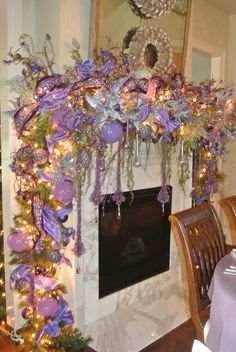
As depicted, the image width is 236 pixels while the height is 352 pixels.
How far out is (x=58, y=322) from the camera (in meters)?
2.09

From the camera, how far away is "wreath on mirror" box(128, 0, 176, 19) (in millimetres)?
2420

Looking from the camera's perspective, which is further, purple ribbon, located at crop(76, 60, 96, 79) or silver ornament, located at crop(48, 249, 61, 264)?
silver ornament, located at crop(48, 249, 61, 264)

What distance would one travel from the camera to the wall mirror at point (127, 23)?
219cm

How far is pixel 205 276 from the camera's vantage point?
1.84 m

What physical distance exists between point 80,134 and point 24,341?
141cm

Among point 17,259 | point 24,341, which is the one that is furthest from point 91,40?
point 24,341

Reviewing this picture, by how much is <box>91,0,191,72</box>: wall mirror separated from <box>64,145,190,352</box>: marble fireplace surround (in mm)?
872

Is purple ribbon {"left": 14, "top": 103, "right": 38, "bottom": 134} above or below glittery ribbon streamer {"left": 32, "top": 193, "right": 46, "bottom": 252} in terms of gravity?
above

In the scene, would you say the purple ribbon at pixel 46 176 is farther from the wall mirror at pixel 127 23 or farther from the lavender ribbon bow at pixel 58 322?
the wall mirror at pixel 127 23

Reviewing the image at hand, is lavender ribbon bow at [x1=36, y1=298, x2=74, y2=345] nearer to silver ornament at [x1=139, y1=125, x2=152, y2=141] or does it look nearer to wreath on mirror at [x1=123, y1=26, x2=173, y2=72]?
silver ornament at [x1=139, y1=125, x2=152, y2=141]

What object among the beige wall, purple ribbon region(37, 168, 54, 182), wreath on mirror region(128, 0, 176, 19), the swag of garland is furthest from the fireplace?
the beige wall

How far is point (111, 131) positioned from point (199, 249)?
0.80m

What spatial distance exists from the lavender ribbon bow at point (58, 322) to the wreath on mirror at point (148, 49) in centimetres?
162

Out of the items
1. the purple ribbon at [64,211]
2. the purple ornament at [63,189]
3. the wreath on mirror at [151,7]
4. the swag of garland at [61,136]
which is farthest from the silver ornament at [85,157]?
the wreath on mirror at [151,7]
